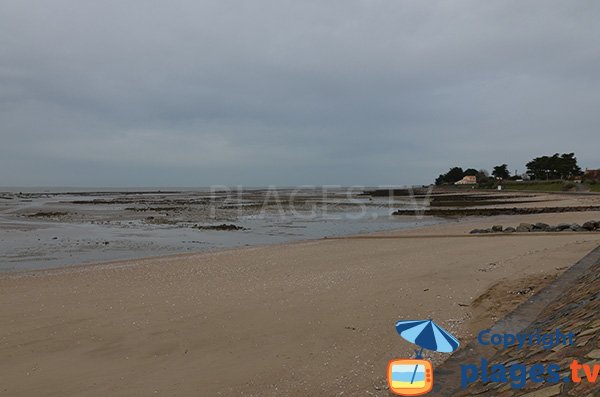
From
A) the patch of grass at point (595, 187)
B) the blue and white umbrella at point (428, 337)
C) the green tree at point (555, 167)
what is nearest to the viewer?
the blue and white umbrella at point (428, 337)

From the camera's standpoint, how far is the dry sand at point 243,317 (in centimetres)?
478

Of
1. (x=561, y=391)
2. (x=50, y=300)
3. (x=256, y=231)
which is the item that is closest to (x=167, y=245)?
(x=256, y=231)

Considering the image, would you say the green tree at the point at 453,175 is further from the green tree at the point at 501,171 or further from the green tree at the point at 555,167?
the green tree at the point at 555,167

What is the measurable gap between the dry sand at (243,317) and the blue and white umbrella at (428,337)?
1.30 metres

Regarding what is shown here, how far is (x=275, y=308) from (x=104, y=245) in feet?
45.7

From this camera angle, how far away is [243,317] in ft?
22.8

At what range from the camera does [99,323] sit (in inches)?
269

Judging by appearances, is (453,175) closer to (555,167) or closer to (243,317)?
(555,167)

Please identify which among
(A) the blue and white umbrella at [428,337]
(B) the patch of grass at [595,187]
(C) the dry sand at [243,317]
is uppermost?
(B) the patch of grass at [595,187]

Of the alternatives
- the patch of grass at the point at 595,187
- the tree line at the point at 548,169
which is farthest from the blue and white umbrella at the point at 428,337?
the tree line at the point at 548,169

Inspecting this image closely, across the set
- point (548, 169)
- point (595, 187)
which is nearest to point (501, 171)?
point (548, 169)

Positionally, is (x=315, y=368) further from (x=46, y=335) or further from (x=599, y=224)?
(x=599, y=224)

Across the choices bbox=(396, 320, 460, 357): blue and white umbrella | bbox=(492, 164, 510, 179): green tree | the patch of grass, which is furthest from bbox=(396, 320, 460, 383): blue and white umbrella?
bbox=(492, 164, 510, 179): green tree

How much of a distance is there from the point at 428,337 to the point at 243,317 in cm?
448
